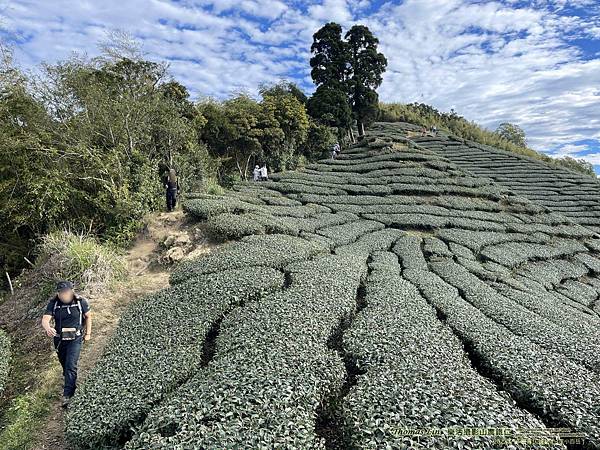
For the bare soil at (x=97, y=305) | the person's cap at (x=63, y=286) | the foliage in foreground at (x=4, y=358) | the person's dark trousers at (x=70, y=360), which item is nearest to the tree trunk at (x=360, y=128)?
the bare soil at (x=97, y=305)

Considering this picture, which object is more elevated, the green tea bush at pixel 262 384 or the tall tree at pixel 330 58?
the tall tree at pixel 330 58

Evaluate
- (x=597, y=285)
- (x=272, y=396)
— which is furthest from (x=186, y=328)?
(x=597, y=285)

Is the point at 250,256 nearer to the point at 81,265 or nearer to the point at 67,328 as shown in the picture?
the point at 81,265

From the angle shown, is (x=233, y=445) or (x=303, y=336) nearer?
(x=233, y=445)

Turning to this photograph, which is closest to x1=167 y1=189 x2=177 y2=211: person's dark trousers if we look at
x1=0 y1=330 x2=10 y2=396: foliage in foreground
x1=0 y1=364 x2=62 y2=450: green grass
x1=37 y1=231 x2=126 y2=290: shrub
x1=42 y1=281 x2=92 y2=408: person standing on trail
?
x1=37 y1=231 x2=126 y2=290: shrub

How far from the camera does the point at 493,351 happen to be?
7.59 metres

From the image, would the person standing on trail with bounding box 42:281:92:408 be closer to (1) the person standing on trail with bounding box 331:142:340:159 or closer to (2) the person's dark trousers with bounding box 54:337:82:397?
(2) the person's dark trousers with bounding box 54:337:82:397

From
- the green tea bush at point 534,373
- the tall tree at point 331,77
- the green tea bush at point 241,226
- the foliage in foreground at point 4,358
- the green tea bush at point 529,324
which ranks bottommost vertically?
the foliage in foreground at point 4,358

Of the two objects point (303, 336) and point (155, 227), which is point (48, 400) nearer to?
point (303, 336)

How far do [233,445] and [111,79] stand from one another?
A: 19.0 m

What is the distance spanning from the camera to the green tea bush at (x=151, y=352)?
5684 mm

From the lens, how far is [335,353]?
281 inches

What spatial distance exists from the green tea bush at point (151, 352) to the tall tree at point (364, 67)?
38.7 m

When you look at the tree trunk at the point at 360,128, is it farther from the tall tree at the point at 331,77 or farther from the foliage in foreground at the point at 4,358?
the foliage in foreground at the point at 4,358
